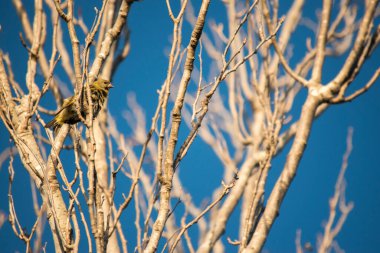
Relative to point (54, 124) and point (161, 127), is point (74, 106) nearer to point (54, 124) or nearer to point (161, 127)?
point (54, 124)

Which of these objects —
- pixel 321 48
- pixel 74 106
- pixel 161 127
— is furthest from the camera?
pixel 74 106

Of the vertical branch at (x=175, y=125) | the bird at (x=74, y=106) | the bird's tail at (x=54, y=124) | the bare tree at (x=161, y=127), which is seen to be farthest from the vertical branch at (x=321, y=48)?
the bird's tail at (x=54, y=124)

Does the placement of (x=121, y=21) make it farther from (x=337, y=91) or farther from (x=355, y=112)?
(x=355, y=112)

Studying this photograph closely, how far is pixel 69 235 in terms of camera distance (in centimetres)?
238

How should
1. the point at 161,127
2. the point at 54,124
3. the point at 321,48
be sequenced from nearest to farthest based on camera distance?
the point at 161,127 < the point at 321,48 < the point at 54,124

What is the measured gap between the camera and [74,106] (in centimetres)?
403

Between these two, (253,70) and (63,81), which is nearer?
(253,70)

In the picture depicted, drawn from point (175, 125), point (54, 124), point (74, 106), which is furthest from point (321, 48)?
point (54, 124)

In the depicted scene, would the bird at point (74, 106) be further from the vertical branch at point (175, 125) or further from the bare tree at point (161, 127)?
the vertical branch at point (175, 125)

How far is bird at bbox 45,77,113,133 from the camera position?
13.3 feet

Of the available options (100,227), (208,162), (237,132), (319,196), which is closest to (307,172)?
(319,196)

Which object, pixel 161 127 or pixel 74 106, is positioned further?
pixel 74 106

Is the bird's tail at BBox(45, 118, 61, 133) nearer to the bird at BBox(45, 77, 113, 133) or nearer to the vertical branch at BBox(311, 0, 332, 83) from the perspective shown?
the bird at BBox(45, 77, 113, 133)

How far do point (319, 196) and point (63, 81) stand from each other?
52.7m
